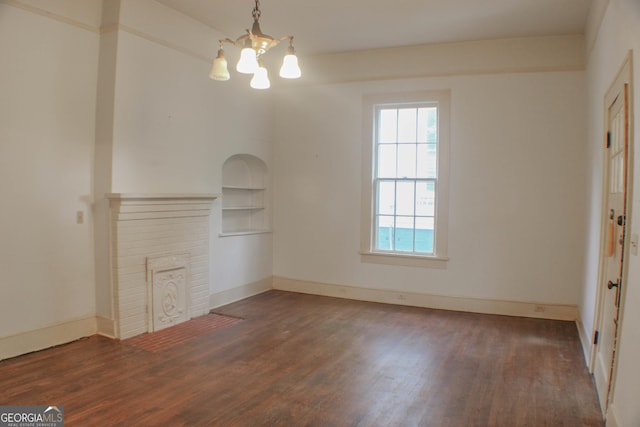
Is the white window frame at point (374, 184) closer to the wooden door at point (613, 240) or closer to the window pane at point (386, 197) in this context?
the window pane at point (386, 197)

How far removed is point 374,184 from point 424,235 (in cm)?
92

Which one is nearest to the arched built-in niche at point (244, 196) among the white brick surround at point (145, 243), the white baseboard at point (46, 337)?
the white brick surround at point (145, 243)

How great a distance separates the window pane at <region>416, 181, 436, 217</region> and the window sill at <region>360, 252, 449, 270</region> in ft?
1.83

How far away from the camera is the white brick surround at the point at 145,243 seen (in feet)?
13.1

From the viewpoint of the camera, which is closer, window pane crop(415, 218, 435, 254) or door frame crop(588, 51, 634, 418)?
door frame crop(588, 51, 634, 418)

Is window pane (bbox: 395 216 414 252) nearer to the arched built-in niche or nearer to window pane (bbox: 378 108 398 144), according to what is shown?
window pane (bbox: 378 108 398 144)

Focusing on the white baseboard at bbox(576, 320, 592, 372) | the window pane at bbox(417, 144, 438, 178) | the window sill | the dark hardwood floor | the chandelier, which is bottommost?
the dark hardwood floor

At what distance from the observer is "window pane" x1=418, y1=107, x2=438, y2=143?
17.6ft

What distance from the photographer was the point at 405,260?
18.0 feet

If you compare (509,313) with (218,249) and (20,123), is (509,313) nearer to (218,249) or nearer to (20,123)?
(218,249)

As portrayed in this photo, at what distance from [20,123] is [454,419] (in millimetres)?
3947

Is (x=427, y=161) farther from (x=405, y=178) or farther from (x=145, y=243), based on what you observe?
(x=145, y=243)

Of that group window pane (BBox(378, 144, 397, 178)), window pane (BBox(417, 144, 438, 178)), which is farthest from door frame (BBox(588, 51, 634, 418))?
window pane (BBox(378, 144, 397, 178))

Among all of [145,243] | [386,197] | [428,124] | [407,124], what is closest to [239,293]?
[145,243]
